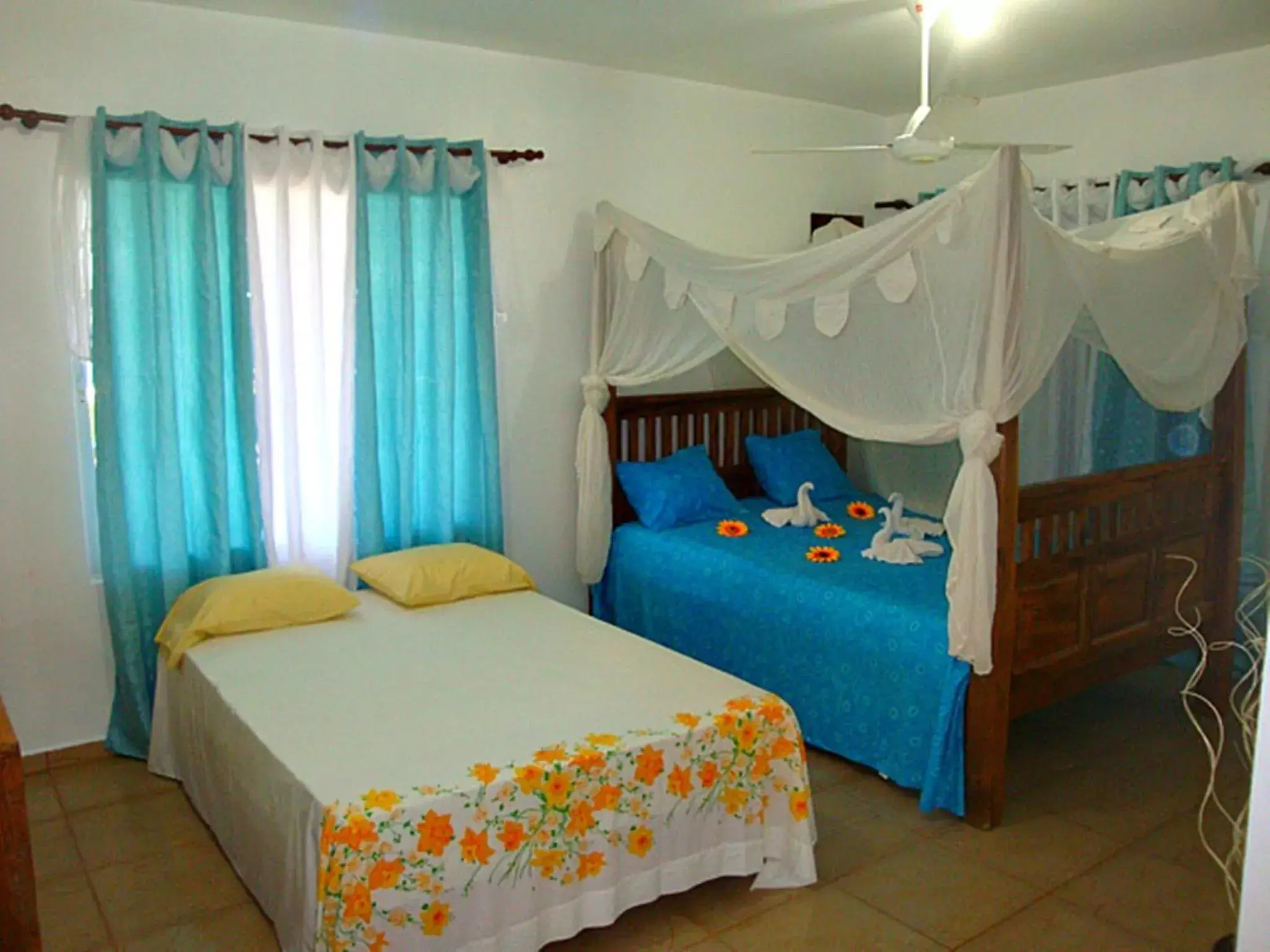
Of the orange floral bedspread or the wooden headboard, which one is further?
the wooden headboard

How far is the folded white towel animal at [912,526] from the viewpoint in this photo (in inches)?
159

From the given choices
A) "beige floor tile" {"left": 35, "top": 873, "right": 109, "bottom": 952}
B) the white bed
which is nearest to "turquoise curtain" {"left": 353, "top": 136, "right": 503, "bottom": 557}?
the white bed

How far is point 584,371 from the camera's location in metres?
4.50

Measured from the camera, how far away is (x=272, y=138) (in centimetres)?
359

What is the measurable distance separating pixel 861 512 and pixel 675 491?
82 cm

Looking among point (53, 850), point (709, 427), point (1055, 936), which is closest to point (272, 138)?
point (709, 427)

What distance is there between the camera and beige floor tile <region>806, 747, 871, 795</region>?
3393 mm

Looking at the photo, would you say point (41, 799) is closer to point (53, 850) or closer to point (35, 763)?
point (35, 763)

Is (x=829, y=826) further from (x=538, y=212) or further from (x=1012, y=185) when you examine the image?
(x=538, y=212)

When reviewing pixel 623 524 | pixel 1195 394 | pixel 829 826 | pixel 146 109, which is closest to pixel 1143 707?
pixel 1195 394

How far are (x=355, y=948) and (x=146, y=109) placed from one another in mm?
2722

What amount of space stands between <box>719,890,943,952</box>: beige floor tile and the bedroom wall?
2.13 metres

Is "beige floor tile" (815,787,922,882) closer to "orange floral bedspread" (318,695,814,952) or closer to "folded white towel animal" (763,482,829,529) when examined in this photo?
"orange floral bedspread" (318,695,814,952)

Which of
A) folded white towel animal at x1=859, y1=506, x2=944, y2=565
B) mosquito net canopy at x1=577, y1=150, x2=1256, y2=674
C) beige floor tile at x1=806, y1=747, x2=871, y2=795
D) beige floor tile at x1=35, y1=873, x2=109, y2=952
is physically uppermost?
mosquito net canopy at x1=577, y1=150, x2=1256, y2=674
